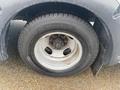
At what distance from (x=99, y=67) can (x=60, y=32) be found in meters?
0.64

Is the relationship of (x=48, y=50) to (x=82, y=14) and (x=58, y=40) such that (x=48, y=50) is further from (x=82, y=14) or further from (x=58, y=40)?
(x=82, y=14)

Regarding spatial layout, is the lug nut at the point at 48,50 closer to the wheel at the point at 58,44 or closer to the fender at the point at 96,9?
the wheel at the point at 58,44

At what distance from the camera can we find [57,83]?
3516mm

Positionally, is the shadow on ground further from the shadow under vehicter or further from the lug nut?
the lug nut

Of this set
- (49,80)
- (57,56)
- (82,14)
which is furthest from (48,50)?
(82,14)

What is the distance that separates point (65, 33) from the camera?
328cm

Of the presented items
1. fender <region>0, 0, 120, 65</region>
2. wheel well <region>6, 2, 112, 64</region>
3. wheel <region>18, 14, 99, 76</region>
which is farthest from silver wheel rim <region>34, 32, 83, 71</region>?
fender <region>0, 0, 120, 65</region>

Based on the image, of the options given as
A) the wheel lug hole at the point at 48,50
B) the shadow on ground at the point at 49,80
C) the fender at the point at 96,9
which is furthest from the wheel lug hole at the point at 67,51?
the fender at the point at 96,9

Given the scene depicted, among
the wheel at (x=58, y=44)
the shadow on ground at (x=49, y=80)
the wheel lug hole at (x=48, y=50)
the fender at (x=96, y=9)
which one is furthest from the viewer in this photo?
the wheel lug hole at (x=48, y=50)

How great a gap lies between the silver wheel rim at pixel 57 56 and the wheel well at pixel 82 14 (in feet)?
0.92

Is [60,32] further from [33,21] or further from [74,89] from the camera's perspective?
[74,89]

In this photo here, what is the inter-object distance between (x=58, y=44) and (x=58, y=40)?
0.05 m

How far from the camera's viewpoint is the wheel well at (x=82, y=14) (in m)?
3.26

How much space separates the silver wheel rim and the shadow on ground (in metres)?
0.17
